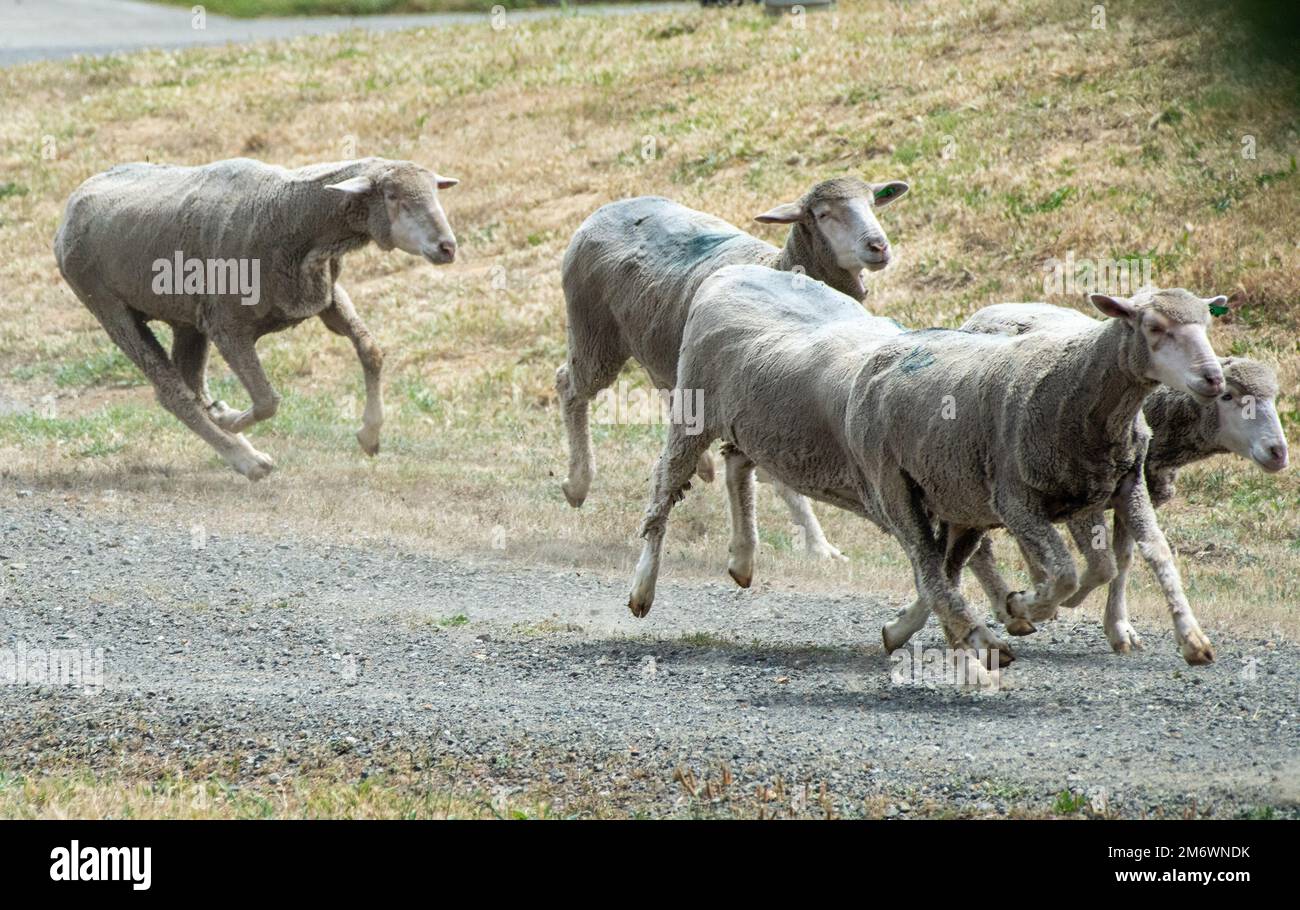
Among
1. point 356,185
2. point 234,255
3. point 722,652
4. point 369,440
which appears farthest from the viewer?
point 369,440

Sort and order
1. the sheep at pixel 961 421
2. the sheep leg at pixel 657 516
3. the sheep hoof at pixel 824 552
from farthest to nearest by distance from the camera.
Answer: the sheep hoof at pixel 824 552 < the sheep leg at pixel 657 516 < the sheep at pixel 961 421

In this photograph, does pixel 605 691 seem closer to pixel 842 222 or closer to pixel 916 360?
pixel 916 360

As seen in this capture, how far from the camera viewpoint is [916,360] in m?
7.02

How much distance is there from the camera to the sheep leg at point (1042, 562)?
6.34 metres

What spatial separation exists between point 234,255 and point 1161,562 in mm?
7146

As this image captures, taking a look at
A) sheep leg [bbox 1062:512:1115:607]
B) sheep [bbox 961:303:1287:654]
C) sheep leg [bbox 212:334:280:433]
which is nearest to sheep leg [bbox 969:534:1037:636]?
sheep [bbox 961:303:1287:654]

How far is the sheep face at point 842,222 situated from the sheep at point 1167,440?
1.51 m

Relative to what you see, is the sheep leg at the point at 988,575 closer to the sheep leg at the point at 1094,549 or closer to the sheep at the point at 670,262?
the sheep leg at the point at 1094,549

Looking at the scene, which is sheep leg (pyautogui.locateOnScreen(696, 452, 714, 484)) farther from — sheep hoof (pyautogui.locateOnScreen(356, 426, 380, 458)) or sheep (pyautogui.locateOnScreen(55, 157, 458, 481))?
sheep hoof (pyautogui.locateOnScreen(356, 426, 380, 458))

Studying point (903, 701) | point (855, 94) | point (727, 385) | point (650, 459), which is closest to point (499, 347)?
point (650, 459)

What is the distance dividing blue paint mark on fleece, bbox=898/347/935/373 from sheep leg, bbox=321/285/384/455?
5544mm

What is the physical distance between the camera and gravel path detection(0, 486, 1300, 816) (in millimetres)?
5961

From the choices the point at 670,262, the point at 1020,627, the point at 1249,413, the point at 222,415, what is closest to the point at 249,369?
the point at 222,415

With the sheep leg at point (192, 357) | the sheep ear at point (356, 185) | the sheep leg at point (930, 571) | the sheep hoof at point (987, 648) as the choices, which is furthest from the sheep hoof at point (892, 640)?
the sheep leg at point (192, 357)
